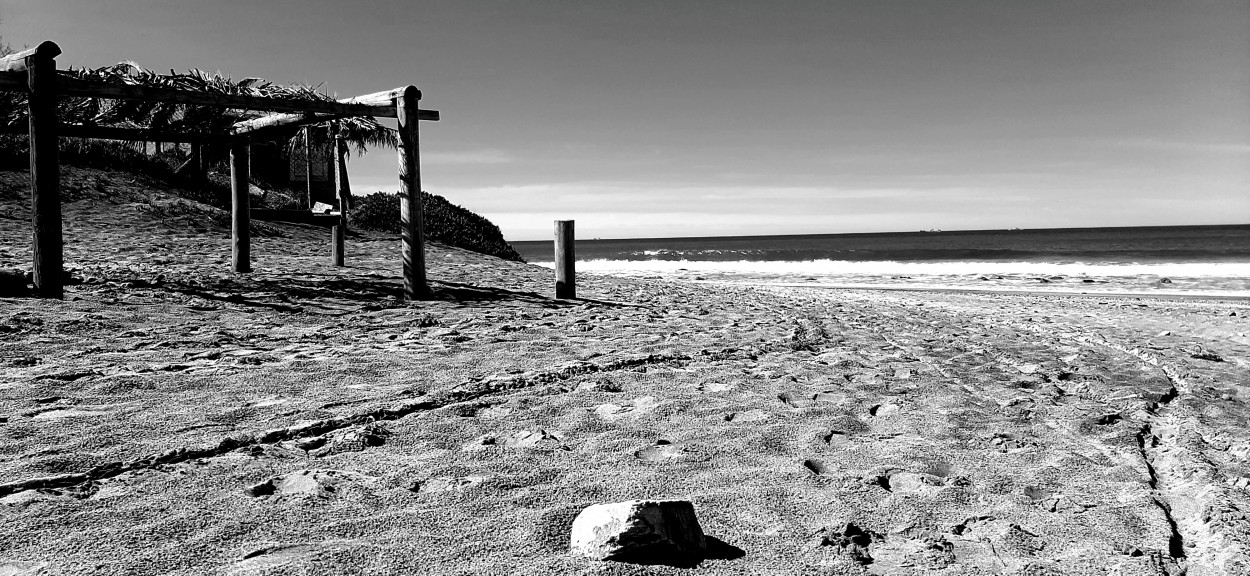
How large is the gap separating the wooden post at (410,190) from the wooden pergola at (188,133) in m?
0.01

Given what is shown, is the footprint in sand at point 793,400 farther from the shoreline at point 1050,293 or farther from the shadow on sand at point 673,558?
the shoreline at point 1050,293

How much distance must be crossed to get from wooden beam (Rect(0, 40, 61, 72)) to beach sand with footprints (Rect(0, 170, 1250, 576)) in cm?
224

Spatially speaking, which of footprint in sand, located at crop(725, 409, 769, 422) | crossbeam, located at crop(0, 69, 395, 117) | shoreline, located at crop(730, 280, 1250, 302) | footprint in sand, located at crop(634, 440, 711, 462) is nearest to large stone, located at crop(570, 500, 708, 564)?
footprint in sand, located at crop(634, 440, 711, 462)

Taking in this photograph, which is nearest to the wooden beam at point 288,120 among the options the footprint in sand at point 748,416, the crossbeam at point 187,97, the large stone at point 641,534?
the crossbeam at point 187,97

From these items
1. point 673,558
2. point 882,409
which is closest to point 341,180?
point 882,409

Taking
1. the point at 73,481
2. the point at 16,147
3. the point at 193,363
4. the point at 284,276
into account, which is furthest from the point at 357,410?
the point at 16,147

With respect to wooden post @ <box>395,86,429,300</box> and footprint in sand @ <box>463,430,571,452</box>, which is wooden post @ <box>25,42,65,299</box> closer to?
wooden post @ <box>395,86,429,300</box>

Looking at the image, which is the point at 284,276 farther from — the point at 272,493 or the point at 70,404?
the point at 272,493

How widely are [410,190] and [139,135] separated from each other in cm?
400

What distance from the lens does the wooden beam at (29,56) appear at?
7.45 m

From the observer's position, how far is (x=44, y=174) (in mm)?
7555

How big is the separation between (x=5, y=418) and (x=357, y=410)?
62.1 inches

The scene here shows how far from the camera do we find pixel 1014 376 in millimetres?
5641

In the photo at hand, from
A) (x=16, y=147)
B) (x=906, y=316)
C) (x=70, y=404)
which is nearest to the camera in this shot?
(x=70, y=404)
